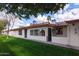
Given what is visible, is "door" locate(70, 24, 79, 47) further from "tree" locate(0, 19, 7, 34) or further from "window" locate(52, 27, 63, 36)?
"tree" locate(0, 19, 7, 34)

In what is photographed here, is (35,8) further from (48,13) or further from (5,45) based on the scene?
(5,45)

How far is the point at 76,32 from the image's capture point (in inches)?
239

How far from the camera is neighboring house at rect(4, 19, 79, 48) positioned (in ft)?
19.9

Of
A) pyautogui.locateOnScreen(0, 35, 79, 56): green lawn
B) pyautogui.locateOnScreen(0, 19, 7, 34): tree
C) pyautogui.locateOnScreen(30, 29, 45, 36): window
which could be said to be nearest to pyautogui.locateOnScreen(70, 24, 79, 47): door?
pyautogui.locateOnScreen(0, 35, 79, 56): green lawn

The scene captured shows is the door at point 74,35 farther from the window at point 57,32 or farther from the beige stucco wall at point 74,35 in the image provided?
the window at point 57,32

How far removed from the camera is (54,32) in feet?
20.4

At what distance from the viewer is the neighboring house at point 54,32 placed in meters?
6.05

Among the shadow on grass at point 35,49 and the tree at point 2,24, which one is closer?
the shadow on grass at point 35,49

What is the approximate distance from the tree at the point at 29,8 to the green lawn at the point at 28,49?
525 millimetres

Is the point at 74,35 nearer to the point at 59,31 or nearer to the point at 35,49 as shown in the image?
the point at 59,31

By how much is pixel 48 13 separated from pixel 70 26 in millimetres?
502

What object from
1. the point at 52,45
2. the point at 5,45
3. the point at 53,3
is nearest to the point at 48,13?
the point at 53,3

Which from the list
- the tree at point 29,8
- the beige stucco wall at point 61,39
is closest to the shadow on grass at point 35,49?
the beige stucco wall at point 61,39

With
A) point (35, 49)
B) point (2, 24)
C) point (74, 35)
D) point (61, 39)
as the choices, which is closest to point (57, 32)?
point (61, 39)
